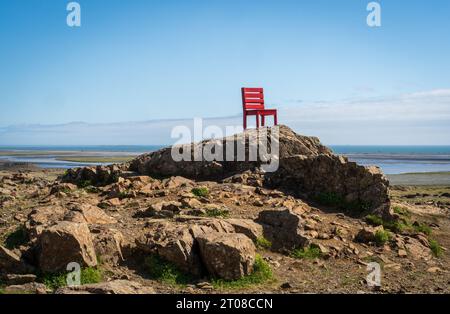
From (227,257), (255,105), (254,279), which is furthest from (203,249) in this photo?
(255,105)

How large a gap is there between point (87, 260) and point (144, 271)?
138 centimetres

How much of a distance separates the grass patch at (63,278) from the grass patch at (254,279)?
2642 millimetres

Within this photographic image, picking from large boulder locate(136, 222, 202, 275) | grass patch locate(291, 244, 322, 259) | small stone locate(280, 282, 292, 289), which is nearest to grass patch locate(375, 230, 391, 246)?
grass patch locate(291, 244, 322, 259)

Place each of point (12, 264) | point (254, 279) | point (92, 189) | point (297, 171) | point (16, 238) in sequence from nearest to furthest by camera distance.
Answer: point (12, 264) < point (254, 279) < point (16, 238) < point (92, 189) < point (297, 171)

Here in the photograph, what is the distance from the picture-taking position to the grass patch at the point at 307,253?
40.5 ft

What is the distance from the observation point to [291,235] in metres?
12.8

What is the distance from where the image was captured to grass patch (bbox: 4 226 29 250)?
37.7 ft

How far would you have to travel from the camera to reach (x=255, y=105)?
1967 centimetres

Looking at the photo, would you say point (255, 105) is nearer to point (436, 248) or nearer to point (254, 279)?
point (436, 248)

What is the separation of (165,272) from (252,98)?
35.0 ft

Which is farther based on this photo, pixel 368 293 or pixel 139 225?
pixel 139 225

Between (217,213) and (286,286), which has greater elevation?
(217,213)
